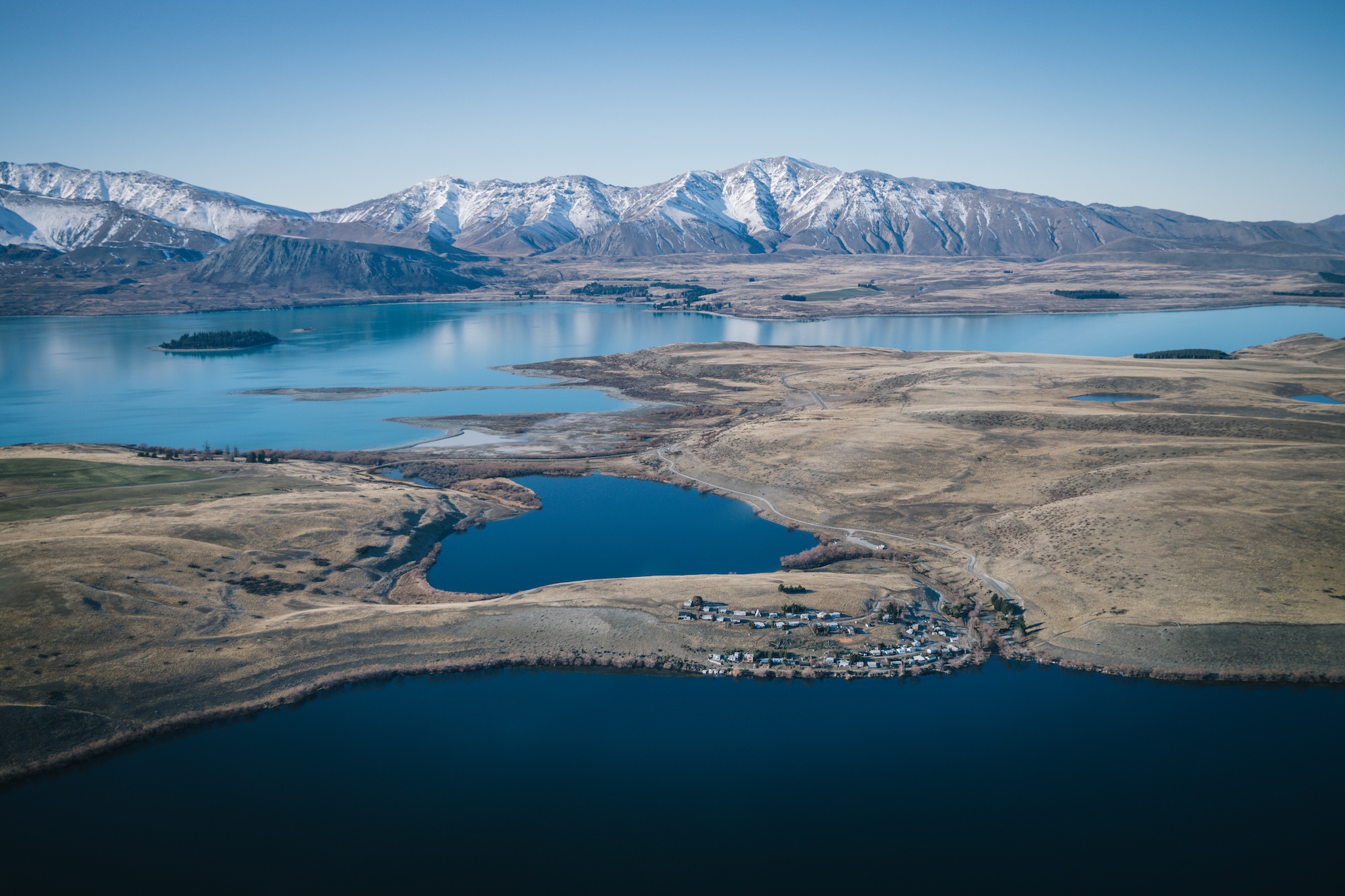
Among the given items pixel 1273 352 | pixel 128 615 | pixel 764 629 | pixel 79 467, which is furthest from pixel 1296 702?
pixel 1273 352

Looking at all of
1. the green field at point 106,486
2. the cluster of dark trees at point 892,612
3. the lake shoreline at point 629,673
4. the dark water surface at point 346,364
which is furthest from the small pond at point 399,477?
the cluster of dark trees at point 892,612

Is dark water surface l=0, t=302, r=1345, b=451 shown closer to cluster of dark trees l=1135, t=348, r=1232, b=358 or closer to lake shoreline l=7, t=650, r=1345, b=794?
cluster of dark trees l=1135, t=348, r=1232, b=358

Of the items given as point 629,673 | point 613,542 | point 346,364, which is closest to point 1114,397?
point 613,542

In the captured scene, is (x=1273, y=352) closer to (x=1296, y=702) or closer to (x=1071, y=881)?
(x=1296, y=702)

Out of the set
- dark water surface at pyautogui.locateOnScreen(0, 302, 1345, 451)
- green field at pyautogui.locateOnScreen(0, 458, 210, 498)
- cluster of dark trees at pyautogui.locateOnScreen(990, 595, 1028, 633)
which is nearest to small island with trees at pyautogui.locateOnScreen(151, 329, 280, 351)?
dark water surface at pyautogui.locateOnScreen(0, 302, 1345, 451)

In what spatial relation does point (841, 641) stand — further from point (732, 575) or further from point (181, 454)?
point (181, 454)

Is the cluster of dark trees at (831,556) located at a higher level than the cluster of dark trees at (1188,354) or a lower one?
lower

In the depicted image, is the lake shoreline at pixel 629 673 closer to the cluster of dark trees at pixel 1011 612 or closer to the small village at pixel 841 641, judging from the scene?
the small village at pixel 841 641
